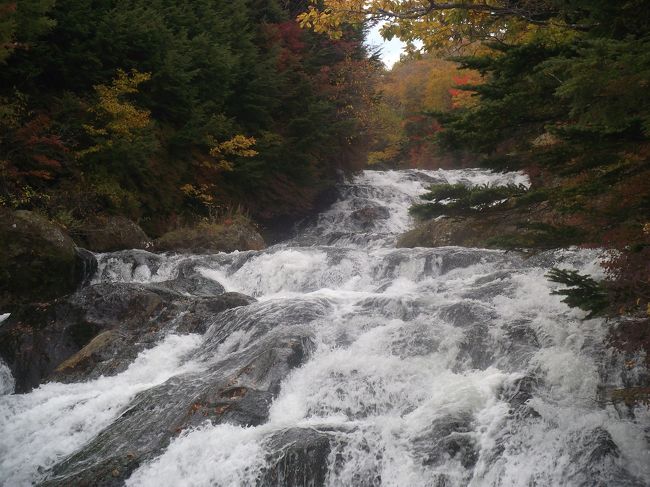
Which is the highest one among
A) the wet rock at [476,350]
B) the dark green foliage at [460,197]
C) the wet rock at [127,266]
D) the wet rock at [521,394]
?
the dark green foliage at [460,197]

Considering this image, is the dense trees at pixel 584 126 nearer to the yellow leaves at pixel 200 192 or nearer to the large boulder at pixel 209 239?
the large boulder at pixel 209 239

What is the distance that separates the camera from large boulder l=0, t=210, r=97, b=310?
1000cm

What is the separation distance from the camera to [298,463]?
5.10 meters

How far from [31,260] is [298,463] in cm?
722

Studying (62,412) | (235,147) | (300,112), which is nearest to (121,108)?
(235,147)

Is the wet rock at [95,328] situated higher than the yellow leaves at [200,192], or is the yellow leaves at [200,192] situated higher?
the yellow leaves at [200,192]

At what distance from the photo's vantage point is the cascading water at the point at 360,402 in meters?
4.84

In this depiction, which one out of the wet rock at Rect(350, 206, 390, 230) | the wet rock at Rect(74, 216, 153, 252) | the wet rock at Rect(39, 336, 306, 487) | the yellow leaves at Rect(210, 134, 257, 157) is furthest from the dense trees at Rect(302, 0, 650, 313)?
the wet rock at Rect(350, 206, 390, 230)

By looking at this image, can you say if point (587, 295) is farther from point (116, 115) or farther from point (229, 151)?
point (229, 151)

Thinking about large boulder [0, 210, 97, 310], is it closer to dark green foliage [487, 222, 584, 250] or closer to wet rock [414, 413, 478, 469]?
wet rock [414, 413, 478, 469]

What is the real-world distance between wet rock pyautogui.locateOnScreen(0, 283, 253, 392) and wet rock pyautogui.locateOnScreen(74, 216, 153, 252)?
148 inches

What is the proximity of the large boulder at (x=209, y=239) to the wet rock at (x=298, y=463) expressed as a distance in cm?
942

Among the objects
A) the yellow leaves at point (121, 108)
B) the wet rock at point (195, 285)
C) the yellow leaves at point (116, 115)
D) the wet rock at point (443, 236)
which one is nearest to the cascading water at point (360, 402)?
the wet rock at point (195, 285)

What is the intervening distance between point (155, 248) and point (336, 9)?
9488 millimetres
